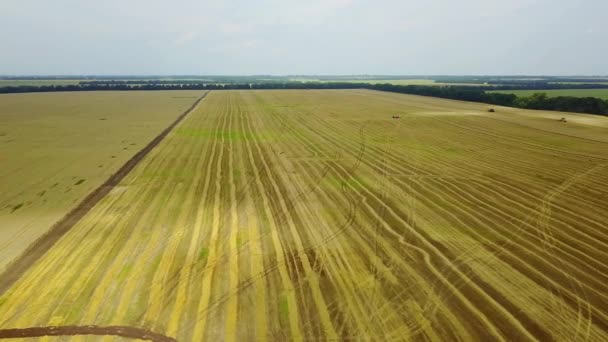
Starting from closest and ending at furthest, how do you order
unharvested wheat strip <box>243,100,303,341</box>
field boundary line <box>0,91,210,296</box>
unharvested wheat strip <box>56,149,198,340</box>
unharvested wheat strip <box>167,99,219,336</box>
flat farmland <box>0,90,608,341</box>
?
unharvested wheat strip <box>243,100,303,341</box> → unharvested wheat strip <box>167,99,219,336</box> → flat farmland <box>0,90,608,341</box> → unharvested wheat strip <box>56,149,198,340</box> → field boundary line <box>0,91,210,296</box>

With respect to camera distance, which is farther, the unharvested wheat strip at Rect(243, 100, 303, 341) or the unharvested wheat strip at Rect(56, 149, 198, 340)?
the unharvested wheat strip at Rect(56, 149, 198, 340)

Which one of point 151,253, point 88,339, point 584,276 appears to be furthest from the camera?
point 151,253

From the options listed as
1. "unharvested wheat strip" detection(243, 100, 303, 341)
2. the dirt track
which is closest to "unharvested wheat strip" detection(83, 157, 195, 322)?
the dirt track

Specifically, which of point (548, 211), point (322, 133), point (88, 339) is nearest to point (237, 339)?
point (88, 339)

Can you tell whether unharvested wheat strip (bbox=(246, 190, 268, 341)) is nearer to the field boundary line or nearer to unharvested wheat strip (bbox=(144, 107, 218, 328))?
unharvested wheat strip (bbox=(144, 107, 218, 328))

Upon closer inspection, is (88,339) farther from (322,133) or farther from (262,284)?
(322,133)

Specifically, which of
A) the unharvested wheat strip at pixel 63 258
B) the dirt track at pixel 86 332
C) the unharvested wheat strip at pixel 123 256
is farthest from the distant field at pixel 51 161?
the dirt track at pixel 86 332
